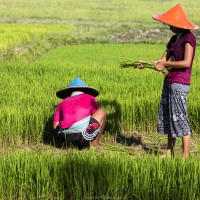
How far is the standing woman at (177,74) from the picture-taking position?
4.21 meters

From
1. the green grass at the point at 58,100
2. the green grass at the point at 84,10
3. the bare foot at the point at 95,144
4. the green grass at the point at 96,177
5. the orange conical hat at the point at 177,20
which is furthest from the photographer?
the green grass at the point at 84,10

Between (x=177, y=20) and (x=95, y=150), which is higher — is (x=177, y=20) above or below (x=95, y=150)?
above

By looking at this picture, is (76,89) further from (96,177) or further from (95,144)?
(96,177)

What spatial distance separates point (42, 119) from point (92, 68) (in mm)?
4125

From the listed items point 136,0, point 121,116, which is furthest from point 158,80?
point 136,0

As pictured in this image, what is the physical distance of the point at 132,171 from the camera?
3.39m

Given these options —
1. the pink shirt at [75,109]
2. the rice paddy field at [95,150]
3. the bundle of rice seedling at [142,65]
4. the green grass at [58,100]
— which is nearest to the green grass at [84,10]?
the rice paddy field at [95,150]

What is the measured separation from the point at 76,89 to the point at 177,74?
3.61ft

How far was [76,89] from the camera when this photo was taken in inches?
197

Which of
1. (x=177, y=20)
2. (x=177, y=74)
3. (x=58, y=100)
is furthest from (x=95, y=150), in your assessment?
(x=58, y=100)

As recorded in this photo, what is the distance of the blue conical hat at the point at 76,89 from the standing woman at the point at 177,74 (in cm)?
82

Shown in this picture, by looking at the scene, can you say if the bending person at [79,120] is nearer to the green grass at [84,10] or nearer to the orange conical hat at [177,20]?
the orange conical hat at [177,20]

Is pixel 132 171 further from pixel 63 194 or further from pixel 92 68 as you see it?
pixel 92 68

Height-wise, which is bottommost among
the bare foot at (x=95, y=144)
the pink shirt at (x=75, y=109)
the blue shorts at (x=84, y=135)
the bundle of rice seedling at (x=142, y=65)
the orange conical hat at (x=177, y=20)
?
the bare foot at (x=95, y=144)
